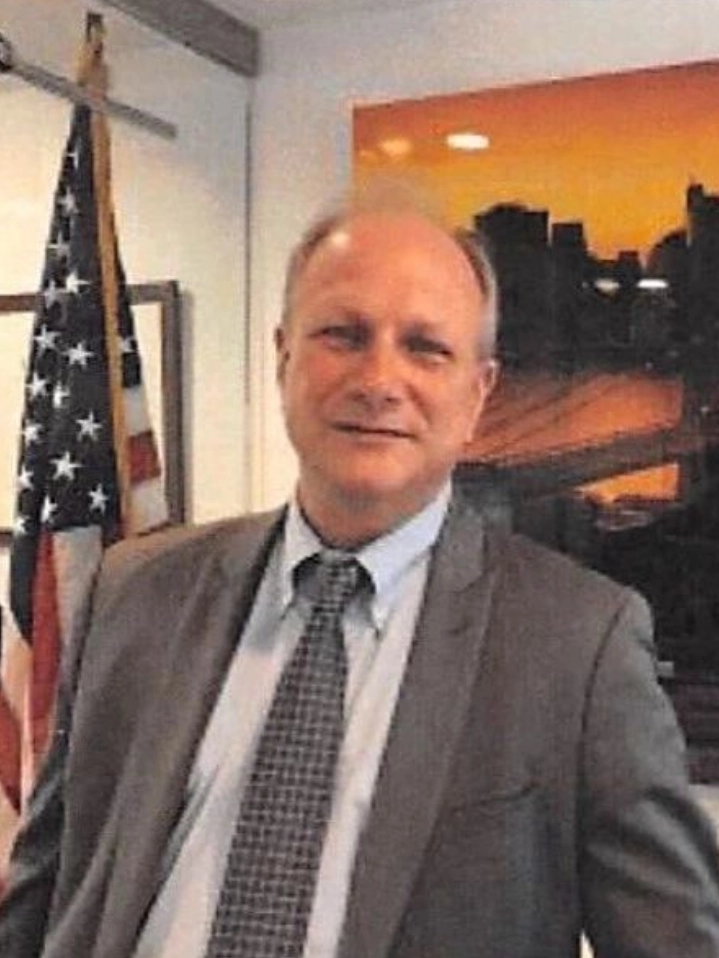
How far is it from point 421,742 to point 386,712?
6 centimetres

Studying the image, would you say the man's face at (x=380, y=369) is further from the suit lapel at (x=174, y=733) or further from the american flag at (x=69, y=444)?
the american flag at (x=69, y=444)

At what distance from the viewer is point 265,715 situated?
128cm

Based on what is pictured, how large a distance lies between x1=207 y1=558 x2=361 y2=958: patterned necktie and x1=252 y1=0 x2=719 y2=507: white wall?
4.42 ft

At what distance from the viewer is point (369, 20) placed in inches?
101

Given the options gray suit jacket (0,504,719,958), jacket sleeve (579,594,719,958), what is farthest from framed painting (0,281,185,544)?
jacket sleeve (579,594,719,958)

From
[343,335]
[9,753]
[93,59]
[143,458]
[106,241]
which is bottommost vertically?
[9,753]

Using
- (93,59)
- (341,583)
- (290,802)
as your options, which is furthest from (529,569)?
(93,59)

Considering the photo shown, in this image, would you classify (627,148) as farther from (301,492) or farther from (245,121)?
(301,492)

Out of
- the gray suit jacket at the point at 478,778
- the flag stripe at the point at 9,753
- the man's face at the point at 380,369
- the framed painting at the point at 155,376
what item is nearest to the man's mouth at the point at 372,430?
the man's face at the point at 380,369

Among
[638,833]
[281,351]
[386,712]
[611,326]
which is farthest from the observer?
[611,326]

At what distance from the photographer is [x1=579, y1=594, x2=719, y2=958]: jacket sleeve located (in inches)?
44.4

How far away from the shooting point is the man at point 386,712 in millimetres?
1137

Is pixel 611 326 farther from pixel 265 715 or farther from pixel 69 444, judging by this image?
pixel 265 715

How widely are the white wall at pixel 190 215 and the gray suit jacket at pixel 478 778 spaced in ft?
4.43
